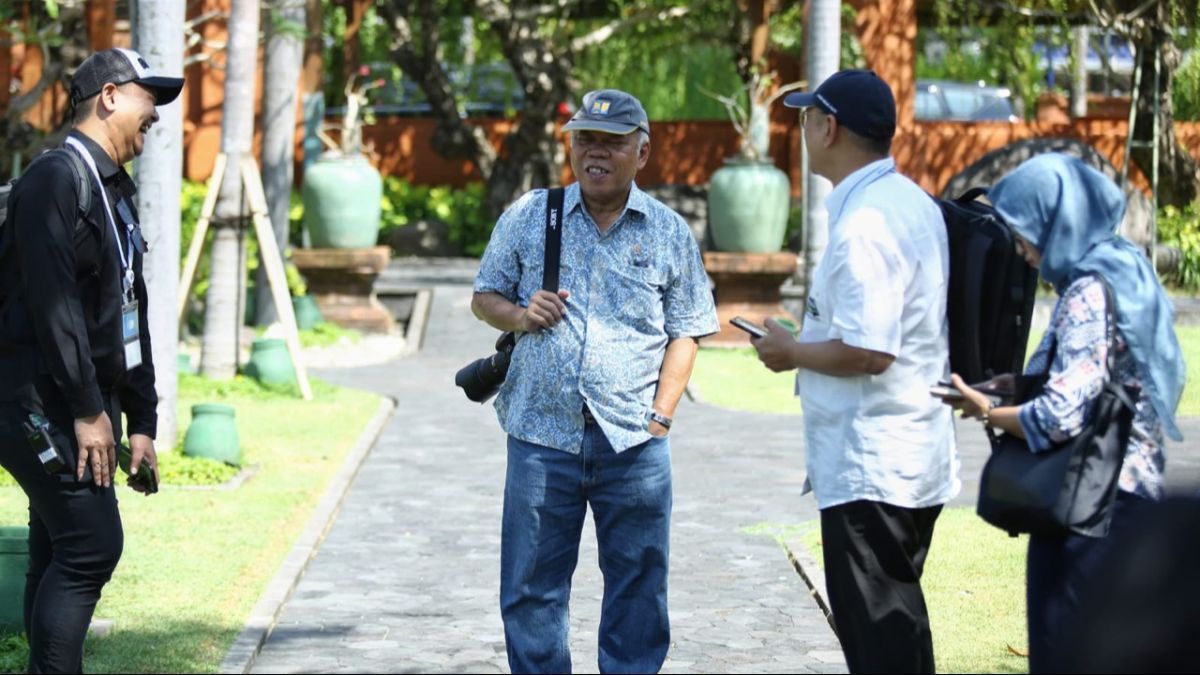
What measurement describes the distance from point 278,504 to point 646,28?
58.5 feet

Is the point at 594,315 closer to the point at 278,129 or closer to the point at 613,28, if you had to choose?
the point at 278,129

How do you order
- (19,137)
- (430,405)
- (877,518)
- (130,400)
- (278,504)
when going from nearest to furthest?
1. (877,518)
2. (130,400)
3. (278,504)
4. (430,405)
5. (19,137)

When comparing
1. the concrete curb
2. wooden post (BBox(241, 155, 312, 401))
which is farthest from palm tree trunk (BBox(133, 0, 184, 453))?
wooden post (BBox(241, 155, 312, 401))

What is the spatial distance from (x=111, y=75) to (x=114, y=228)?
0.44m

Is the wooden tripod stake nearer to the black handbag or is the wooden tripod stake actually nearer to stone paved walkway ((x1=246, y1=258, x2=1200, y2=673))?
stone paved walkway ((x1=246, y1=258, x2=1200, y2=673))

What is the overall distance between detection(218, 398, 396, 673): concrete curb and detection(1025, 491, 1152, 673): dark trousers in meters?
Answer: 3.16

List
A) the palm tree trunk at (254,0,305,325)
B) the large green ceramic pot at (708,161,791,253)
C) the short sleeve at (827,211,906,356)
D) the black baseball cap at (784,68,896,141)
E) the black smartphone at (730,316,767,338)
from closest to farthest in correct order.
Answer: the short sleeve at (827,211,906,356), the black baseball cap at (784,68,896,141), the black smartphone at (730,316,767,338), the large green ceramic pot at (708,161,791,253), the palm tree trunk at (254,0,305,325)

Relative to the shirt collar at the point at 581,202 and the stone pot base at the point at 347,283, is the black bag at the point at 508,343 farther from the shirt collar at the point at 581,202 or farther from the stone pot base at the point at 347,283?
the stone pot base at the point at 347,283

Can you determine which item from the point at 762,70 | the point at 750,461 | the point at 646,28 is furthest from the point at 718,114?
the point at 750,461

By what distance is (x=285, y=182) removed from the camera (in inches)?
698

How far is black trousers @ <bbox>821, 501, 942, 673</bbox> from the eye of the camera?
488cm

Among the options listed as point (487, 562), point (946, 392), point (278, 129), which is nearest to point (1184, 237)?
point (278, 129)

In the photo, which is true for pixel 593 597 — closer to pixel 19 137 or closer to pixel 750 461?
pixel 750 461

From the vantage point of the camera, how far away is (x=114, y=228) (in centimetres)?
538
